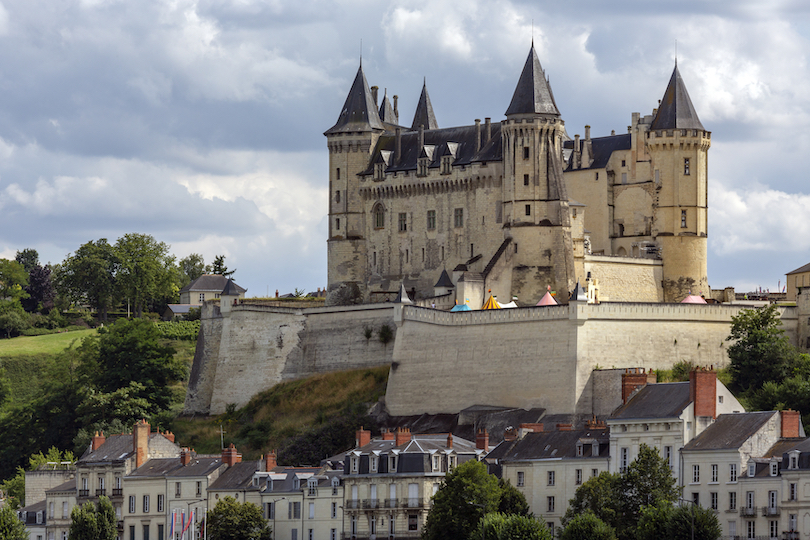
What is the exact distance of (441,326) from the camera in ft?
284

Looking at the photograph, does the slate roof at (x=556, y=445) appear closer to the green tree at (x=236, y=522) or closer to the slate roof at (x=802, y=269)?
the green tree at (x=236, y=522)

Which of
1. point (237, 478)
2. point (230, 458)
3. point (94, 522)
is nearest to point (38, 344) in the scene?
point (230, 458)

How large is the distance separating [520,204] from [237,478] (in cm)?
2449

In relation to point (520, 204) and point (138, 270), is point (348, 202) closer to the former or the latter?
point (520, 204)

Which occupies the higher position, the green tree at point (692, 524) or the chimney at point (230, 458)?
the chimney at point (230, 458)

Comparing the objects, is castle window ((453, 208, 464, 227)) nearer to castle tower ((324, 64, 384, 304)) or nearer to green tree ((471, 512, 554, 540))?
castle tower ((324, 64, 384, 304))

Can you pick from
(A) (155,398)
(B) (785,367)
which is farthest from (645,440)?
(A) (155,398)

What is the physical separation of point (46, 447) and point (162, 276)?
119ft

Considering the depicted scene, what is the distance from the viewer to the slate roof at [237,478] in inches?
2945

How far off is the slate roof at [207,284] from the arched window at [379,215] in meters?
43.7

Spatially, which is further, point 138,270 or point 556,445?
point 138,270

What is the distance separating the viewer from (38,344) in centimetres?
13338

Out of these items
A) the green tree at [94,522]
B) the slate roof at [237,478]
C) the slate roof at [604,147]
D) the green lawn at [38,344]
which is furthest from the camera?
the green lawn at [38,344]

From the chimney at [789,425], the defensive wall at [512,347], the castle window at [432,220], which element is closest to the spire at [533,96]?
the castle window at [432,220]
